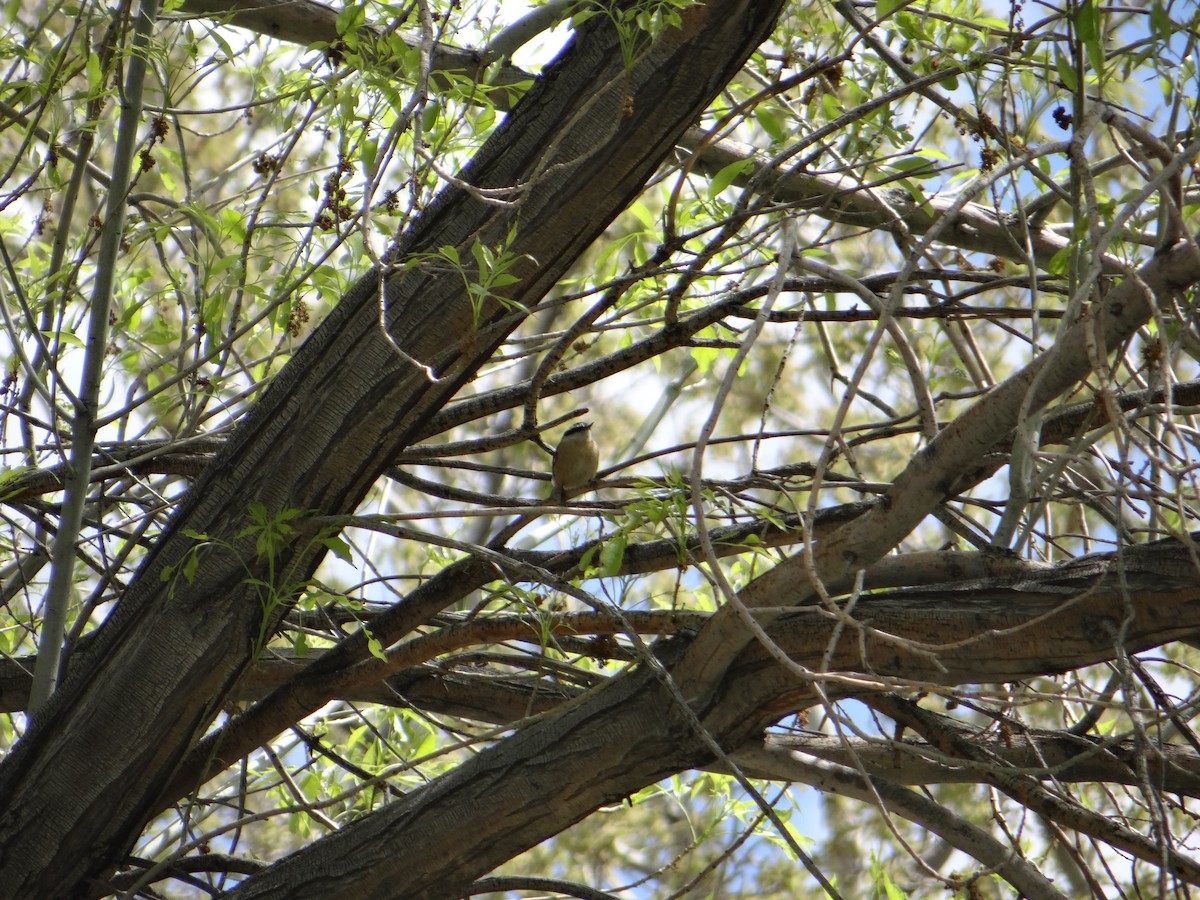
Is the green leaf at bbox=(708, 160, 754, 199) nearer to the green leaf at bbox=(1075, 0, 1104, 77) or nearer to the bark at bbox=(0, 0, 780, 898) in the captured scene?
the bark at bbox=(0, 0, 780, 898)

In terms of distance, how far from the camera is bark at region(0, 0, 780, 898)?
1.89 meters

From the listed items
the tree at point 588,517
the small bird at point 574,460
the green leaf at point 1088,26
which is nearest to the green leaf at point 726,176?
the tree at point 588,517

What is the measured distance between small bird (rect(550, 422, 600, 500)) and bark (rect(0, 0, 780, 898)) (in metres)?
1.11

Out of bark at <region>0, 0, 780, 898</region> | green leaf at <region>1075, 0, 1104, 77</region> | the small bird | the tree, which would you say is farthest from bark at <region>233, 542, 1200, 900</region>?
the small bird

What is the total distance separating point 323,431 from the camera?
1979 millimetres

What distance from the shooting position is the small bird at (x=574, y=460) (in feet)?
10.3

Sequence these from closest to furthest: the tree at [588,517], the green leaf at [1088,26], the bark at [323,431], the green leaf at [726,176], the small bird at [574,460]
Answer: the green leaf at [1088,26]
the tree at [588,517]
the bark at [323,431]
the green leaf at [726,176]
the small bird at [574,460]

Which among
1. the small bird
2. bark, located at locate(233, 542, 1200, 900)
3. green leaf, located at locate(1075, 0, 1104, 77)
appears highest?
the small bird

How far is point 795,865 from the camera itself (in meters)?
5.98

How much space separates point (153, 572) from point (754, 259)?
6.43 ft

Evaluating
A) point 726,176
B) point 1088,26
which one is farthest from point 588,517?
point 1088,26

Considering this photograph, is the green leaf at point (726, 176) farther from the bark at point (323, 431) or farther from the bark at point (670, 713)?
the bark at point (670, 713)

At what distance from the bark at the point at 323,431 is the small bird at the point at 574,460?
1.11m

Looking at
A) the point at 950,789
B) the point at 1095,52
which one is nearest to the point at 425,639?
the point at 1095,52
